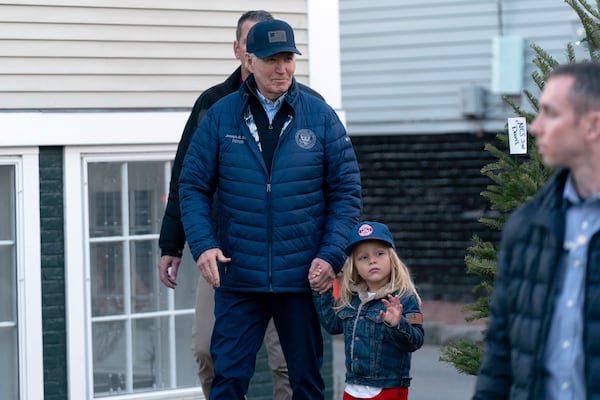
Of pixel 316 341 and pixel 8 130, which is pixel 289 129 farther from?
pixel 8 130

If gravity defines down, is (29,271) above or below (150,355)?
above

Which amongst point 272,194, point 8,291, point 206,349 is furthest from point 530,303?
point 8,291

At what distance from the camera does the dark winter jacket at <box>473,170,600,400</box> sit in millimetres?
3568

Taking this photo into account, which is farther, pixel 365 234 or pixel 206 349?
pixel 206 349

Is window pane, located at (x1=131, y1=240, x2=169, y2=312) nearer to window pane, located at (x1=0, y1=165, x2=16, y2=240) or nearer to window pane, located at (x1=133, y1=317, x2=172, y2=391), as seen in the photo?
window pane, located at (x1=133, y1=317, x2=172, y2=391)

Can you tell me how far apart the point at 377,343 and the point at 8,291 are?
2878 mm

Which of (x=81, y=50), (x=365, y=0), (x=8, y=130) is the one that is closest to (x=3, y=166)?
(x=8, y=130)

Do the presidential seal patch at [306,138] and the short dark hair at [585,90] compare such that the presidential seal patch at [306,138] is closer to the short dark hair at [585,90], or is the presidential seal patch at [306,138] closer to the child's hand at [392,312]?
the child's hand at [392,312]

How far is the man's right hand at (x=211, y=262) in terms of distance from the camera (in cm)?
575

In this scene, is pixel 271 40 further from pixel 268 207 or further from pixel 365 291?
pixel 365 291

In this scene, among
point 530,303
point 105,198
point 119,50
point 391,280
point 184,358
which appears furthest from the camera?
point 184,358

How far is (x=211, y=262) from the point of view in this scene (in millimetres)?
5746

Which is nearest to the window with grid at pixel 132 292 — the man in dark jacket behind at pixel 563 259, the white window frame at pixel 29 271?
the white window frame at pixel 29 271

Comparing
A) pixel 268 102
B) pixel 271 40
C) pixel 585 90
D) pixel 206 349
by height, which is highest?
pixel 271 40
